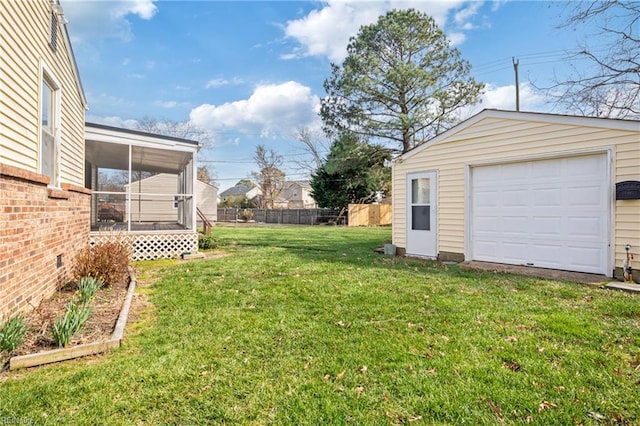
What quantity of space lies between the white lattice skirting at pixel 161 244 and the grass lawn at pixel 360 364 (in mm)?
4374

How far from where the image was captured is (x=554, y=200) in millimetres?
6219

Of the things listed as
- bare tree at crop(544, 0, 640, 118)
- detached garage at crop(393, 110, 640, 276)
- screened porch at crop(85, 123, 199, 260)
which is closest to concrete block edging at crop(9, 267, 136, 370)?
screened porch at crop(85, 123, 199, 260)

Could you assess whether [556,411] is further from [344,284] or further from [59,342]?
[59,342]

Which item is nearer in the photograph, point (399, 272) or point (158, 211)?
point (399, 272)

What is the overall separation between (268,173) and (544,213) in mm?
34884

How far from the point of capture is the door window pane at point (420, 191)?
8.34 m

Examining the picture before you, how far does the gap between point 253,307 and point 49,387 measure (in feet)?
7.39

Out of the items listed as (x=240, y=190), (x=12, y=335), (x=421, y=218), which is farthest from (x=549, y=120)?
(x=240, y=190)

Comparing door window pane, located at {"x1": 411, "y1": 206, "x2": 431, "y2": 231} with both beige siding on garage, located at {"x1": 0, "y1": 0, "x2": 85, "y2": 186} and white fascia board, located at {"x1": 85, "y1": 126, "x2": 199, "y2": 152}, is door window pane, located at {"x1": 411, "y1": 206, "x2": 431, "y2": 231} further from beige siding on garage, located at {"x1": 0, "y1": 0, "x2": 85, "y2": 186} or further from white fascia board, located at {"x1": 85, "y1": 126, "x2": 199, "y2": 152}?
beige siding on garage, located at {"x1": 0, "y1": 0, "x2": 85, "y2": 186}

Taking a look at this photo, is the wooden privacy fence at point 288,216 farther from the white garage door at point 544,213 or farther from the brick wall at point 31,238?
the brick wall at point 31,238

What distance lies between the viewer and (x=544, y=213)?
632 cm

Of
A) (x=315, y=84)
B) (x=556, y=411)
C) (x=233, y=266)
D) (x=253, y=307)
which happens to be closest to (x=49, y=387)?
(x=253, y=307)

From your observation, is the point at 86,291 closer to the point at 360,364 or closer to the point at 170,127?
the point at 360,364

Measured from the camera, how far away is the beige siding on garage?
11.1 feet
